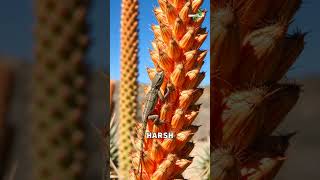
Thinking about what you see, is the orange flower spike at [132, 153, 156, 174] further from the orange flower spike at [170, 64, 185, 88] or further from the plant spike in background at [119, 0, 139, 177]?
the plant spike in background at [119, 0, 139, 177]

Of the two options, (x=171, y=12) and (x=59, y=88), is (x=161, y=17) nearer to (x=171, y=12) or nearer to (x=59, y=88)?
(x=171, y=12)

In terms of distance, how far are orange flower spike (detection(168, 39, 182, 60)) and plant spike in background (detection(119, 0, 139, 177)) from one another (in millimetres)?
1282

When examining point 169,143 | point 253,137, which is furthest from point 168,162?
point 253,137

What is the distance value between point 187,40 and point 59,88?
190 millimetres

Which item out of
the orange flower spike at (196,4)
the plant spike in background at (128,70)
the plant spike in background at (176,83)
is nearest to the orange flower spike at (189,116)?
the plant spike in background at (176,83)

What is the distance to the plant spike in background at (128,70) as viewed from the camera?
5.73ft

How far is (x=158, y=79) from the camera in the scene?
457 mm

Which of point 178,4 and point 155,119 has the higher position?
point 178,4

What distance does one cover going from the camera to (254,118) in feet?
1.00

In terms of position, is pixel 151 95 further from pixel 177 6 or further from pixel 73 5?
pixel 73 5

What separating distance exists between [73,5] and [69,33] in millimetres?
20

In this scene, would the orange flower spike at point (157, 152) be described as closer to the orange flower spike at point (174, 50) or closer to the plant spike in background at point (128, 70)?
the orange flower spike at point (174, 50)

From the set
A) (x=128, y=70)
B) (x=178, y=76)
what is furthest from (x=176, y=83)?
(x=128, y=70)

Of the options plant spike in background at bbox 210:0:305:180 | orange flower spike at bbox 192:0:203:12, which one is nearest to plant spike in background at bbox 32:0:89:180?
plant spike in background at bbox 210:0:305:180
